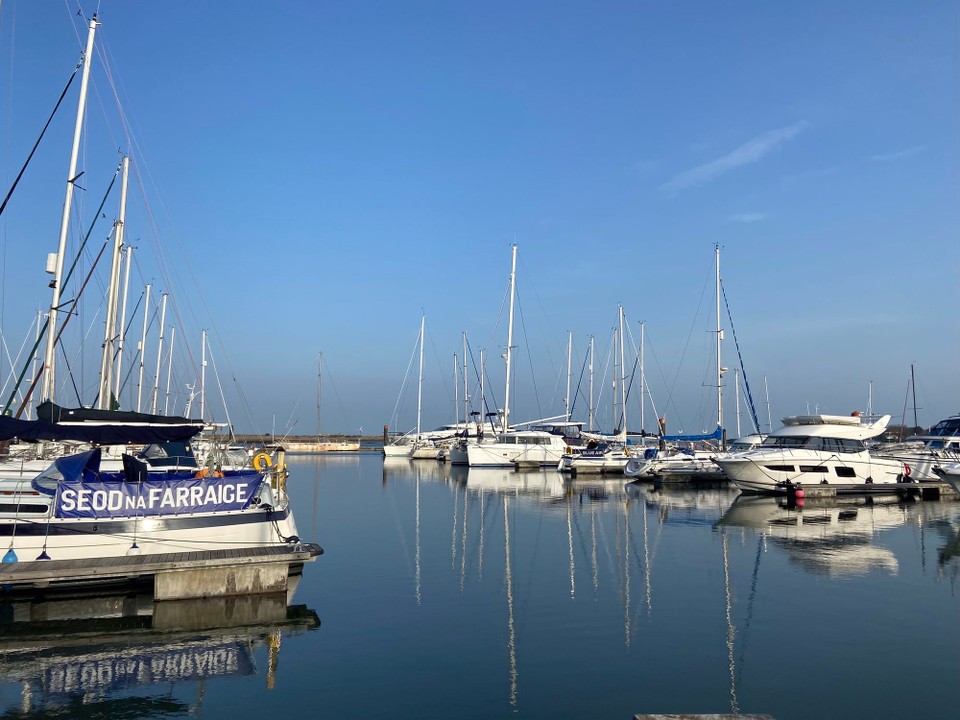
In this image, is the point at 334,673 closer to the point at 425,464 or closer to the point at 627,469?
the point at 627,469

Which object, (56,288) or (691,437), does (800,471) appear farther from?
(56,288)

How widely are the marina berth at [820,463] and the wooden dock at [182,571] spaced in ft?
96.5

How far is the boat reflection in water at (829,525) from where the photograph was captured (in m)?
21.0

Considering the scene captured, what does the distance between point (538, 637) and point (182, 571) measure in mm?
7114

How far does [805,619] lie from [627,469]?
1461 inches

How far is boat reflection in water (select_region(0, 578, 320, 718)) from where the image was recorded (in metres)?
10.4

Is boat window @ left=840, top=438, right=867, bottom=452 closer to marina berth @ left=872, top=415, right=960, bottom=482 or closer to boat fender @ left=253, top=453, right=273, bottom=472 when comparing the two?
marina berth @ left=872, top=415, right=960, bottom=482

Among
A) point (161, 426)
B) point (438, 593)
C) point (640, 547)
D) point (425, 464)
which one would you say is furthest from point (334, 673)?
point (425, 464)

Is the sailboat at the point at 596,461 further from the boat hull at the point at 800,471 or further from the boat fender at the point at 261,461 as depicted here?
the boat fender at the point at 261,461

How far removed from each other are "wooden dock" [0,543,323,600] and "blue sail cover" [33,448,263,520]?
100 centimetres

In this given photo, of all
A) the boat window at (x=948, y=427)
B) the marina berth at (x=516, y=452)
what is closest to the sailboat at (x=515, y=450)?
the marina berth at (x=516, y=452)

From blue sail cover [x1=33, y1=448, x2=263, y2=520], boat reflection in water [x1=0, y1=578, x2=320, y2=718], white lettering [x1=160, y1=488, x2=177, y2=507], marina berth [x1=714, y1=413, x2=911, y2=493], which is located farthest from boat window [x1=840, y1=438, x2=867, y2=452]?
white lettering [x1=160, y1=488, x2=177, y2=507]

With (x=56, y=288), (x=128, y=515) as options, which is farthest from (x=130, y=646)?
(x=56, y=288)

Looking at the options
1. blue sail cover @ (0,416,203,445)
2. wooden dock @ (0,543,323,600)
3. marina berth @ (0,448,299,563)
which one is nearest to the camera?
wooden dock @ (0,543,323,600)
